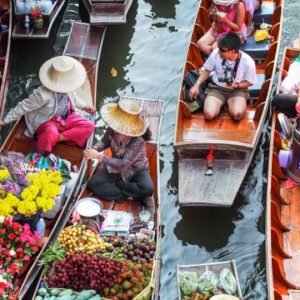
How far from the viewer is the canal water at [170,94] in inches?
301

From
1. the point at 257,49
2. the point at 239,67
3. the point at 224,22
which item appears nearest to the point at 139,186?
the point at 239,67

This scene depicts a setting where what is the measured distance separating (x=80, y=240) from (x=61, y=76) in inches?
78.7

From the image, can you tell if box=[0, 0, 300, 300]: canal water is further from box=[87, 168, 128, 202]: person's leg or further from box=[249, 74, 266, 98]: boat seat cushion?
box=[87, 168, 128, 202]: person's leg

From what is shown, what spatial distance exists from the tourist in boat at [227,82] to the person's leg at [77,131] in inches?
56.8

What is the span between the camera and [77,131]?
7727mm

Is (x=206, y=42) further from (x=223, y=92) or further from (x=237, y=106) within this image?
(x=237, y=106)

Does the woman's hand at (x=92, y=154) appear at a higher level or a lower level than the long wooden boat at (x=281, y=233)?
higher

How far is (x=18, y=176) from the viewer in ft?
21.9

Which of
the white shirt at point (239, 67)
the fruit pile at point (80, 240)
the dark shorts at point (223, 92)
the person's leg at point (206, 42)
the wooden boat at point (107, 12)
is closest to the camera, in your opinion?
the fruit pile at point (80, 240)

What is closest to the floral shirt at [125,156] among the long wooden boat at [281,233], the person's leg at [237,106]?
the long wooden boat at [281,233]

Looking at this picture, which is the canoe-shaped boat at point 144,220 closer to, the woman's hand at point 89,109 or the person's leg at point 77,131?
the person's leg at point 77,131

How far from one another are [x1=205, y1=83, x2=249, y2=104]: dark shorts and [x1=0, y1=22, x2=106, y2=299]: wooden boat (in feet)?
5.12

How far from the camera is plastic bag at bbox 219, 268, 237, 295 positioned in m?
6.31

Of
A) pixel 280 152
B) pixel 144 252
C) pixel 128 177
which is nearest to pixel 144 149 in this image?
pixel 128 177
